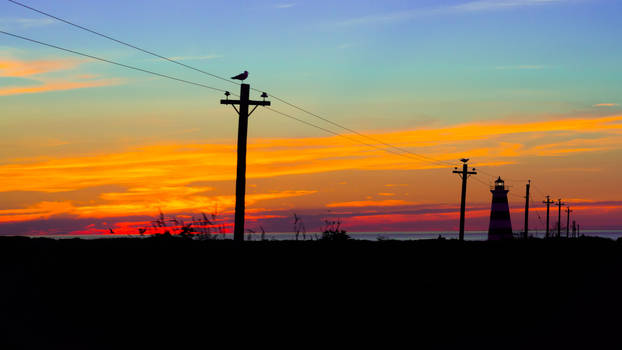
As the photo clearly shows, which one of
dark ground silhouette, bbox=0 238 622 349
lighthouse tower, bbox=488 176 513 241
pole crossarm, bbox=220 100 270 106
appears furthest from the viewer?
lighthouse tower, bbox=488 176 513 241

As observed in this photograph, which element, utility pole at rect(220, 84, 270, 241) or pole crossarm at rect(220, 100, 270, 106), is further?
pole crossarm at rect(220, 100, 270, 106)

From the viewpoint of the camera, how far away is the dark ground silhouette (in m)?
12.1

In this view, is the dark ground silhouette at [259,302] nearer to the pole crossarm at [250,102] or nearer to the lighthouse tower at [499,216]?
the pole crossarm at [250,102]

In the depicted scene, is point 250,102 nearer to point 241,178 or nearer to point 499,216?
point 241,178

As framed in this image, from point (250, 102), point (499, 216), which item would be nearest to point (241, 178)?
point (250, 102)

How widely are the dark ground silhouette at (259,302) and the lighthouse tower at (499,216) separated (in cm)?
4316

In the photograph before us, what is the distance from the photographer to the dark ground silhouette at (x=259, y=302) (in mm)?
12055

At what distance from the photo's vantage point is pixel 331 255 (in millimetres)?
17219

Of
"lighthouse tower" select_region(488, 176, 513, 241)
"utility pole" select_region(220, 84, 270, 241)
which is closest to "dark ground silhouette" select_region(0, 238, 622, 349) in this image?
"utility pole" select_region(220, 84, 270, 241)

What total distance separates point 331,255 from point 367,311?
255cm

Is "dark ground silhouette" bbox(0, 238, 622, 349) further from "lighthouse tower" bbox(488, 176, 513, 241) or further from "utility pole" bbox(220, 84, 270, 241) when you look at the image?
"lighthouse tower" bbox(488, 176, 513, 241)

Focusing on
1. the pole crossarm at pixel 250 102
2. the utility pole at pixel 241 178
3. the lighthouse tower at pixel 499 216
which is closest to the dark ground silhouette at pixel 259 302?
the utility pole at pixel 241 178

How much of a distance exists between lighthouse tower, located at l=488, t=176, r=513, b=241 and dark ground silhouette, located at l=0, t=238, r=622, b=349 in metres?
43.2

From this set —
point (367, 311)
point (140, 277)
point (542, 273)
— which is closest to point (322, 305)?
point (367, 311)
